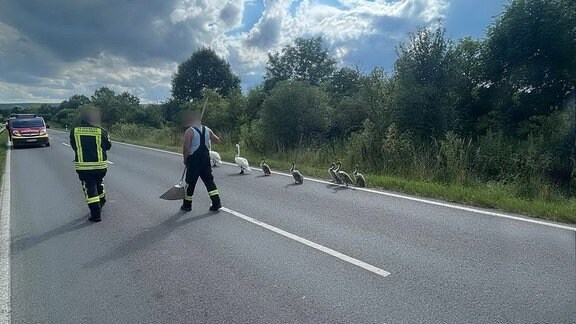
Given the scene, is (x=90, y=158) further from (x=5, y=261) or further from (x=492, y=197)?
(x=492, y=197)

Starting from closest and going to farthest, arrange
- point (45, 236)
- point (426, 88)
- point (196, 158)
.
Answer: point (45, 236) < point (196, 158) < point (426, 88)

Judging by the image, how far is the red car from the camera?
77.3 ft

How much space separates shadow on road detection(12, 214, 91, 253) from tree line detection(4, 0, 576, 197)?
8.31 metres

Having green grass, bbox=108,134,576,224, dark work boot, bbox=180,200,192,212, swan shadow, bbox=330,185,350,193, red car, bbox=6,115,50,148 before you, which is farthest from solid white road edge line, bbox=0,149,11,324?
red car, bbox=6,115,50,148

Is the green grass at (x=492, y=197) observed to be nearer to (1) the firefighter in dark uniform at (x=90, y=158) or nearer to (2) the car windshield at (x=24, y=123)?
(1) the firefighter in dark uniform at (x=90, y=158)

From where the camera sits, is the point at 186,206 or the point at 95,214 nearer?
the point at 95,214

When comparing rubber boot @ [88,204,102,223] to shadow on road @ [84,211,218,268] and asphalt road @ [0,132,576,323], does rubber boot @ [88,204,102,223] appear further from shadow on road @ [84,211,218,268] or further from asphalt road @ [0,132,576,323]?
shadow on road @ [84,211,218,268]

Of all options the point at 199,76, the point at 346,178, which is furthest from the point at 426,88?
the point at 199,76

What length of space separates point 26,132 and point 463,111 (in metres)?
25.6

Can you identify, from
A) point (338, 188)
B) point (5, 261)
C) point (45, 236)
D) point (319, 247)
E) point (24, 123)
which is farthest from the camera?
point (24, 123)

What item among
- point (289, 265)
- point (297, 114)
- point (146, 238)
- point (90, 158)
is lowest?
point (146, 238)

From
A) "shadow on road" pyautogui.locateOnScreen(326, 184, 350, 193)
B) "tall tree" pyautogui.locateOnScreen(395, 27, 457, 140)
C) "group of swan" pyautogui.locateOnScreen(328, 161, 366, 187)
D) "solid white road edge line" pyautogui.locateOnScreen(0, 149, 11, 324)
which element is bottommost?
"solid white road edge line" pyautogui.locateOnScreen(0, 149, 11, 324)

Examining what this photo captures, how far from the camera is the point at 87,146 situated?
684 cm

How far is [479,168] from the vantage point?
10.3 metres
